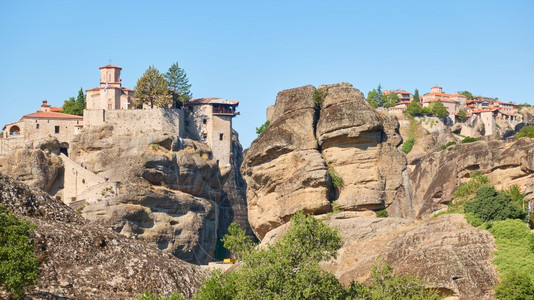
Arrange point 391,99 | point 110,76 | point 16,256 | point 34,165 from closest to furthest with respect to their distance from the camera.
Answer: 1. point 16,256
2. point 34,165
3. point 110,76
4. point 391,99

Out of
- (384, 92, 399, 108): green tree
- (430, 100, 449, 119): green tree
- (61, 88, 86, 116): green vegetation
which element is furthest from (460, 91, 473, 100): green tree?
(61, 88, 86, 116): green vegetation

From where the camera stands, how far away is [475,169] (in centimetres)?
6431

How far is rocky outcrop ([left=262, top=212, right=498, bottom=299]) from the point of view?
4219 cm

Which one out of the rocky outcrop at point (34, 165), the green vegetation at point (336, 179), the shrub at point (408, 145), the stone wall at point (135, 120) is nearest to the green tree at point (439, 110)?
the shrub at point (408, 145)

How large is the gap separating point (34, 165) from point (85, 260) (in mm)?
68667

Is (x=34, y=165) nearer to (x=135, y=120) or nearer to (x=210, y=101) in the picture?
(x=135, y=120)

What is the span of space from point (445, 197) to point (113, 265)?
35.2m

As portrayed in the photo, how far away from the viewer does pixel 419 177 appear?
64688 mm

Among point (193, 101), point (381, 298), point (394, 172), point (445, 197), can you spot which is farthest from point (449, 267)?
point (193, 101)

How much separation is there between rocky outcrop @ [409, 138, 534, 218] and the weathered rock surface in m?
31.5

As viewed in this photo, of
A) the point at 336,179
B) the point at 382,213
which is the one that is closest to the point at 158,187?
the point at 336,179

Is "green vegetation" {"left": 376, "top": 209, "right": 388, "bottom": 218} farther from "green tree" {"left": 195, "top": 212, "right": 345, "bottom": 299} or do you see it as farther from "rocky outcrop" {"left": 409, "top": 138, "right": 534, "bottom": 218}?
"green tree" {"left": 195, "top": 212, "right": 345, "bottom": 299}

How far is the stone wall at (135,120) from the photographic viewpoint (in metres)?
99.9

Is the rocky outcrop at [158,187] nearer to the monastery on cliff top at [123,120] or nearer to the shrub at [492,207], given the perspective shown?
the monastery on cliff top at [123,120]
